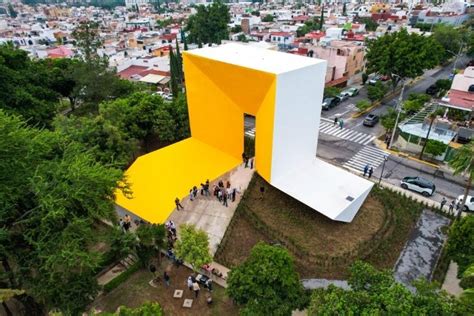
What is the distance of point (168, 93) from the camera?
Answer: 5266 cm

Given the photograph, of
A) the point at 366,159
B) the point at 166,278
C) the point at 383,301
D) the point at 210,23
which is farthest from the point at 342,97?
the point at 210,23

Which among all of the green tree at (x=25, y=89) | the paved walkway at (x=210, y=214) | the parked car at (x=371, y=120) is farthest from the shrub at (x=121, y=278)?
the parked car at (x=371, y=120)

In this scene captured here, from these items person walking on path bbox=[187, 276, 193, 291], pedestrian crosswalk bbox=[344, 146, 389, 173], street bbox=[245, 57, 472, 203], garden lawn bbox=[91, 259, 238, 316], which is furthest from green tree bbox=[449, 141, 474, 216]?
person walking on path bbox=[187, 276, 193, 291]

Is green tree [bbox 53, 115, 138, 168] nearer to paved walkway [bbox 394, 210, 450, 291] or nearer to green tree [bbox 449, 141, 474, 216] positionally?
paved walkway [bbox 394, 210, 450, 291]

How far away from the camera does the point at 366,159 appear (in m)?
30.9

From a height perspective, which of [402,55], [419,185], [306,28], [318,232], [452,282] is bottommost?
[452,282]

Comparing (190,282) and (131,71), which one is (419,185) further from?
(131,71)

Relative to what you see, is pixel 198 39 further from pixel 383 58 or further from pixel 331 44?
pixel 383 58

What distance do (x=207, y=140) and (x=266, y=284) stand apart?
1670cm

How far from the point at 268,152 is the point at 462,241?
40.5ft

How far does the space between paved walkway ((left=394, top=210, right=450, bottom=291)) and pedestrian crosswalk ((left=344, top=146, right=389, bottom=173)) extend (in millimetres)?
7625

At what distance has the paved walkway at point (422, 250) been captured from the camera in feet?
60.4

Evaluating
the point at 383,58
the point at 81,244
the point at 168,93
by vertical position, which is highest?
the point at 383,58

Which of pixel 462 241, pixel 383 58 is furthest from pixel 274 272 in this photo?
pixel 383 58
